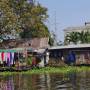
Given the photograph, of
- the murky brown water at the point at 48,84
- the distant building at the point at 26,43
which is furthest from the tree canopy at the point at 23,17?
the murky brown water at the point at 48,84

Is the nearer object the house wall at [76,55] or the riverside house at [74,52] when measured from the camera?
the house wall at [76,55]

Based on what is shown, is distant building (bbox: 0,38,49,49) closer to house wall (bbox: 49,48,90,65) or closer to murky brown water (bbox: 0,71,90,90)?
house wall (bbox: 49,48,90,65)

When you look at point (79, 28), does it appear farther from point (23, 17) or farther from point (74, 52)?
point (23, 17)

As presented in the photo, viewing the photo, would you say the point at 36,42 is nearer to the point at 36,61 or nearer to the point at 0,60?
the point at 36,61

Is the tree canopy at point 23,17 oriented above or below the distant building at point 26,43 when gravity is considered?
above

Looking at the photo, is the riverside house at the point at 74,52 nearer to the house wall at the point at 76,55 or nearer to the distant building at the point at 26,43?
the house wall at the point at 76,55

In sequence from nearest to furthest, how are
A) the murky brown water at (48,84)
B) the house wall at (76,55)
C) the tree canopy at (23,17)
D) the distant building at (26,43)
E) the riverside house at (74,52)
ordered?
the murky brown water at (48,84) → the tree canopy at (23,17) → the distant building at (26,43) → the house wall at (76,55) → the riverside house at (74,52)

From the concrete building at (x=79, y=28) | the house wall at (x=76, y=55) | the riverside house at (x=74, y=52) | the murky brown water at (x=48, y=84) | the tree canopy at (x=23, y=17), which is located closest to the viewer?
the murky brown water at (x=48, y=84)

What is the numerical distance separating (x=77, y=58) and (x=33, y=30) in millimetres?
7286

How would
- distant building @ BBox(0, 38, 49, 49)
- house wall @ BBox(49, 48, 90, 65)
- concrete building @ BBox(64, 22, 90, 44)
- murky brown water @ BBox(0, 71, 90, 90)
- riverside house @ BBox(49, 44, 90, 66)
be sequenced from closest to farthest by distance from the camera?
murky brown water @ BBox(0, 71, 90, 90)
distant building @ BBox(0, 38, 49, 49)
house wall @ BBox(49, 48, 90, 65)
riverside house @ BBox(49, 44, 90, 66)
concrete building @ BBox(64, 22, 90, 44)

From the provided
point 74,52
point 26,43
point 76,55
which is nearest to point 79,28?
point 74,52

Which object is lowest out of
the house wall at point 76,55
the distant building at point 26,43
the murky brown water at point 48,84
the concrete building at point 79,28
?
the house wall at point 76,55

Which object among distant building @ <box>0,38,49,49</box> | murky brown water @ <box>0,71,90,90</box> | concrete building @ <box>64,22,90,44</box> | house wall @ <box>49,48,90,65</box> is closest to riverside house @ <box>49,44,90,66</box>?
house wall @ <box>49,48,90,65</box>

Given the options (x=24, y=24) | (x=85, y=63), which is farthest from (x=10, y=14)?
(x=85, y=63)
